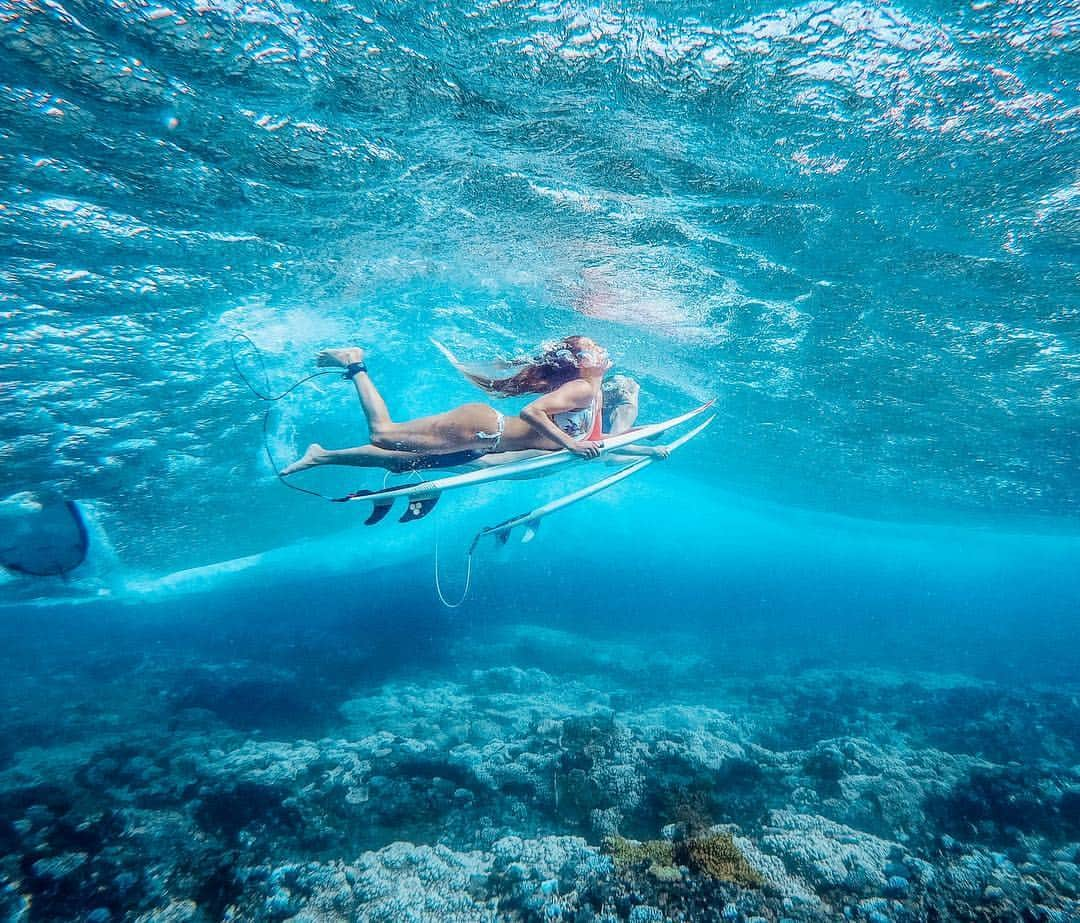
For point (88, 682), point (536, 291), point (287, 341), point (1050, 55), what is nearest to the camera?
point (1050, 55)

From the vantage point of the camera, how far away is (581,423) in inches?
249

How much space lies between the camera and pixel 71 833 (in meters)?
6.09

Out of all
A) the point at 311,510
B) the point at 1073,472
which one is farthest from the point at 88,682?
the point at 1073,472

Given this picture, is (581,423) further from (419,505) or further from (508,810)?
(508,810)

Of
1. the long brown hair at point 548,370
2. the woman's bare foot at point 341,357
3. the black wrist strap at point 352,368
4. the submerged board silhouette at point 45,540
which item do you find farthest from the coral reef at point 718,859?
the submerged board silhouette at point 45,540

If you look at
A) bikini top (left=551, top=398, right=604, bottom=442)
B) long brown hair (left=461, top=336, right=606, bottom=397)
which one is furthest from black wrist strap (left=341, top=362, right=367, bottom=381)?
bikini top (left=551, top=398, right=604, bottom=442)

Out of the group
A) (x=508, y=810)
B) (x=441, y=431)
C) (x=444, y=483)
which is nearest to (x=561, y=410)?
(x=441, y=431)

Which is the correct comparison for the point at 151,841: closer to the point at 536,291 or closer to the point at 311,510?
the point at 536,291

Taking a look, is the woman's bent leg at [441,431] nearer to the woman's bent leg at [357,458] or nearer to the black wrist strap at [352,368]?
the woman's bent leg at [357,458]

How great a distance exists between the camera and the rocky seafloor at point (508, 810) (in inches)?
202

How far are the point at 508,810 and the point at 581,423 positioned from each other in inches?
247

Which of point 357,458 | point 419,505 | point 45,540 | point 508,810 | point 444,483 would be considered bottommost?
point 45,540

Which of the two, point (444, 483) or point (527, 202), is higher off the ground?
point (527, 202)

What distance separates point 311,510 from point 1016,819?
25876 millimetres
